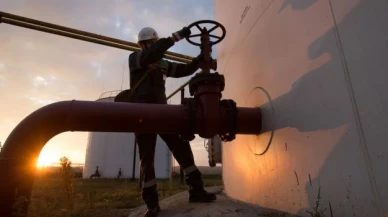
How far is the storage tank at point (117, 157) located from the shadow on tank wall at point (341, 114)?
13.3m

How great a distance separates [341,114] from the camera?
126cm

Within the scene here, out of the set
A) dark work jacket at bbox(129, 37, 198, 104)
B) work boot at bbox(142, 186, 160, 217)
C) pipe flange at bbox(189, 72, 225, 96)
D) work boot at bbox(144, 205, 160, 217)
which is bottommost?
work boot at bbox(144, 205, 160, 217)

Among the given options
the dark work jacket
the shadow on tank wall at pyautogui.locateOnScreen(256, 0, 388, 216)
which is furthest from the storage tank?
the shadow on tank wall at pyautogui.locateOnScreen(256, 0, 388, 216)

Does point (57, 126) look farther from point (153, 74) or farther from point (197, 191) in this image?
point (197, 191)

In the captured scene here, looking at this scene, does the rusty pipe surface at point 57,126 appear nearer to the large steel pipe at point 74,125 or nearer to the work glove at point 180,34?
the large steel pipe at point 74,125

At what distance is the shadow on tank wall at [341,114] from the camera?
109 cm

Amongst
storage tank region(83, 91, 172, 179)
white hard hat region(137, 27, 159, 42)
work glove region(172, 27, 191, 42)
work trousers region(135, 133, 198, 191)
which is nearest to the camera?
work glove region(172, 27, 191, 42)

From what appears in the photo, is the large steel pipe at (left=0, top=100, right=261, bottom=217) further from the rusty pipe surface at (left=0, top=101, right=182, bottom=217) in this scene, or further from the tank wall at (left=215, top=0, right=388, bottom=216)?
the tank wall at (left=215, top=0, right=388, bottom=216)

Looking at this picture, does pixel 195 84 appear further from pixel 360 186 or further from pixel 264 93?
pixel 360 186

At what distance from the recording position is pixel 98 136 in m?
15.4

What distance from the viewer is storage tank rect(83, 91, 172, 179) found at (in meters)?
14.3

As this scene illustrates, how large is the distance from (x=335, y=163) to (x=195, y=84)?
3.75ft

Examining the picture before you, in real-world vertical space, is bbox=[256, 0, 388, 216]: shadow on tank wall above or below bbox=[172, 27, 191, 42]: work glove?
below

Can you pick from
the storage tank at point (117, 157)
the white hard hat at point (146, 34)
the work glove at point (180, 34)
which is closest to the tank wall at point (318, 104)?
the work glove at point (180, 34)
